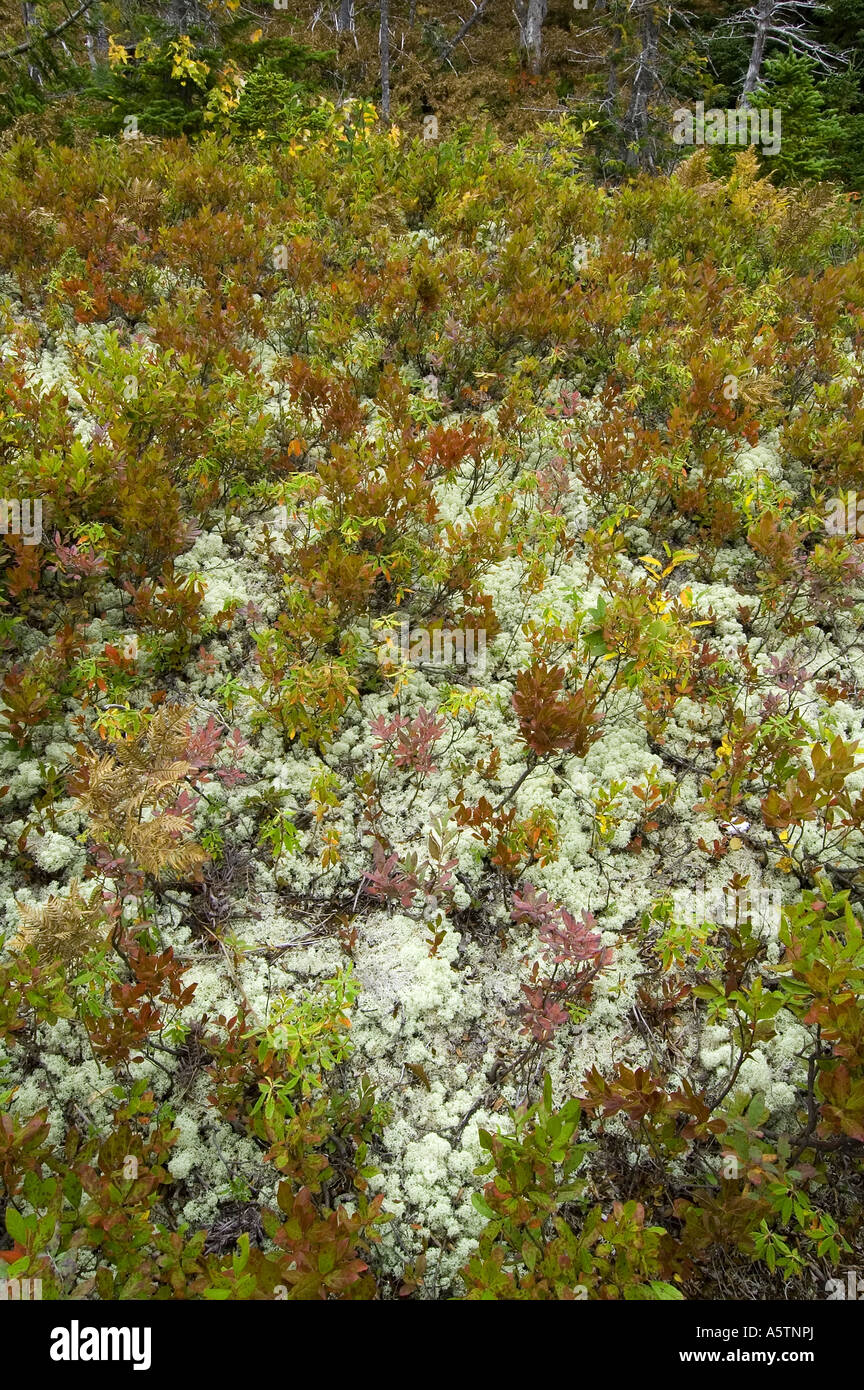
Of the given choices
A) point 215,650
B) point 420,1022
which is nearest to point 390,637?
point 215,650

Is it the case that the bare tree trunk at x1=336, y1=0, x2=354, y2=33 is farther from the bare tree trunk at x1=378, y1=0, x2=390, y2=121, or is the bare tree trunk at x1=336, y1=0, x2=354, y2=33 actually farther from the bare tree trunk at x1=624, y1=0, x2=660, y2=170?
the bare tree trunk at x1=624, y1=0, x2=660, y2=170

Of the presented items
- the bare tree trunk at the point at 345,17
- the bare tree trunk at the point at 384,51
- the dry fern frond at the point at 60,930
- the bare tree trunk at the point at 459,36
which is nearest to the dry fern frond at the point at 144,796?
the dry fern frond at the point at 60,930

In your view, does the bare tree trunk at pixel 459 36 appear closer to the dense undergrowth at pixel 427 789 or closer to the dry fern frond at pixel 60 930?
the dense undergrowth at pixel 427 789

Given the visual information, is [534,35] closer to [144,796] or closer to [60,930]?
[144,796]

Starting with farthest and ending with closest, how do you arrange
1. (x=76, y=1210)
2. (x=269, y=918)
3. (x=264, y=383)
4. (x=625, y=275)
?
(x=625, y=275)
(x=264, y=383)
(x=269, y=918)
(x=76, y=1210)

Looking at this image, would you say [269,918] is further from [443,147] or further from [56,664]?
[443,147]

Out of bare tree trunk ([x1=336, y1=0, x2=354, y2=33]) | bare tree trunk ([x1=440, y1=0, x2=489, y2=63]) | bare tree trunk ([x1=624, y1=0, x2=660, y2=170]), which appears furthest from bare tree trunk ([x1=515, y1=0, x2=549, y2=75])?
bare tree trunk ([x1=624, y1=0, x2=660, y2=170])
